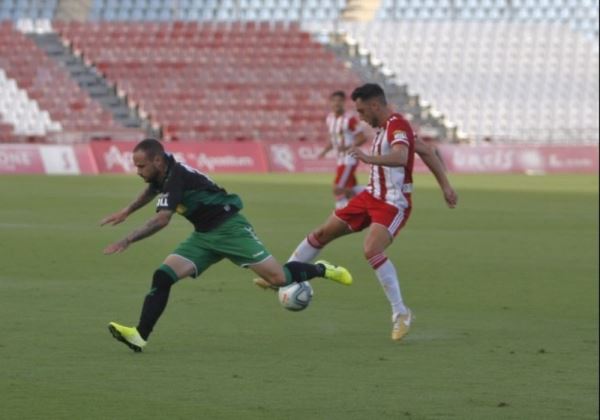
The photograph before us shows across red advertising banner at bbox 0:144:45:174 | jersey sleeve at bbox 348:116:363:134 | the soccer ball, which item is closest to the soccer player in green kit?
the soccer ball

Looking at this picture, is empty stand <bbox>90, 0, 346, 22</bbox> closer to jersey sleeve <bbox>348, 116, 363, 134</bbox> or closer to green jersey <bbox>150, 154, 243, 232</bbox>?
jersey sleeve <bbox>348, 116, 363, 134</bbox>

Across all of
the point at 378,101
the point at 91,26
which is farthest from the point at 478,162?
the point at 378,101

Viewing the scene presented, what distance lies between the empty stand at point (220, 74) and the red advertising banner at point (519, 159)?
18.4 feet

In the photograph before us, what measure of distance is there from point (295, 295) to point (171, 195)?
1703mm

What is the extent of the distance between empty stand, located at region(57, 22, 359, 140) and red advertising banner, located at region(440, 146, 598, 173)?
559 cm

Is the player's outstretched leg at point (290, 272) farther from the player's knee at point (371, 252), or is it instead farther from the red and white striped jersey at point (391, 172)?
the red and white striped jersey at point (391, 172)

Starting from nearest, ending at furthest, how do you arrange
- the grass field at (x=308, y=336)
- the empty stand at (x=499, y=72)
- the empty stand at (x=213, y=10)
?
the grass field at (x=308, y=336)
the empty stand at (x=499, y=72)
the empty stand at (x=213, y=10)

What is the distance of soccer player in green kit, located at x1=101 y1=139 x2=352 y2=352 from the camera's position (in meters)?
9.77

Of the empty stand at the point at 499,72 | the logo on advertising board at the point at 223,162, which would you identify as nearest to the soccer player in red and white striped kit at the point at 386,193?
the logo on advertising board at the point at 223,162

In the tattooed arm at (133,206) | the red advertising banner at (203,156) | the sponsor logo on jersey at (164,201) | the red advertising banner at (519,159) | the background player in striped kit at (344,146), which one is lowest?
the red advertising banner at (519,159)

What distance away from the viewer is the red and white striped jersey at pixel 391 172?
461 inches

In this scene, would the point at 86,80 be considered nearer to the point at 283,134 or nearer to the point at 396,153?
the point at 283,134

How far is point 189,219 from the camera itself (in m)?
10.4

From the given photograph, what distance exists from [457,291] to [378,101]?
4037mm
